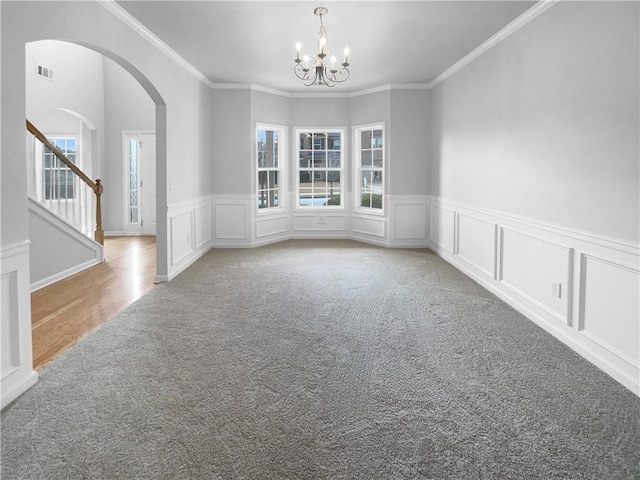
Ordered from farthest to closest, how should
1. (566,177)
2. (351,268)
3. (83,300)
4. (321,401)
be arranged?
1. (351,268)
2. (83,300)
3. (566,177)
4. (321,401)

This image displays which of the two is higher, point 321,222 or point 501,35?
point 501,35

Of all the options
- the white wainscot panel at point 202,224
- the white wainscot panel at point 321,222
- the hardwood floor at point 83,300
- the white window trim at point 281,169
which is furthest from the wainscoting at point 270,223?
the hardwood floor at point 83,300

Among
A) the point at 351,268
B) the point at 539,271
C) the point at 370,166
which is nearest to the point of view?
the point at 539,271

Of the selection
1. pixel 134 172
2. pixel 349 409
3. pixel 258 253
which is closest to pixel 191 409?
pixel 349 409

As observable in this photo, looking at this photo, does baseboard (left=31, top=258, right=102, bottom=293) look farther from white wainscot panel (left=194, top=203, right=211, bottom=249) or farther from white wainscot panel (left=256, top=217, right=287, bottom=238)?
white wainscot panel (left=256, top=217, right=287, bottom=238)

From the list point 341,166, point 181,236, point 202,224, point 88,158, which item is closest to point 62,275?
point 181,236

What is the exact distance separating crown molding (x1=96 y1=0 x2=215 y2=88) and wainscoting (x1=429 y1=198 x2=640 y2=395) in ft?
13.2

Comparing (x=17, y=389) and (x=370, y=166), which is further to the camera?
(x=370, y=166)

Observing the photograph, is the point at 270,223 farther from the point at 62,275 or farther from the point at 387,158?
the point at 62,275

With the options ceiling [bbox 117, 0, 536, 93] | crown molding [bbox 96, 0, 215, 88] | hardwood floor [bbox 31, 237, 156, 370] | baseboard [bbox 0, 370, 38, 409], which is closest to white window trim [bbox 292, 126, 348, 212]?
ceiling [bbox 117, 0, 536, 93]

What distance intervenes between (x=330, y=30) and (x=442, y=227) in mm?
3571

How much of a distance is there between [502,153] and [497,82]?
2.54 ft

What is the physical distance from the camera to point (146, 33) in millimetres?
4973

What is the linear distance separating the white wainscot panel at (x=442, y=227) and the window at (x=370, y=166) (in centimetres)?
110
